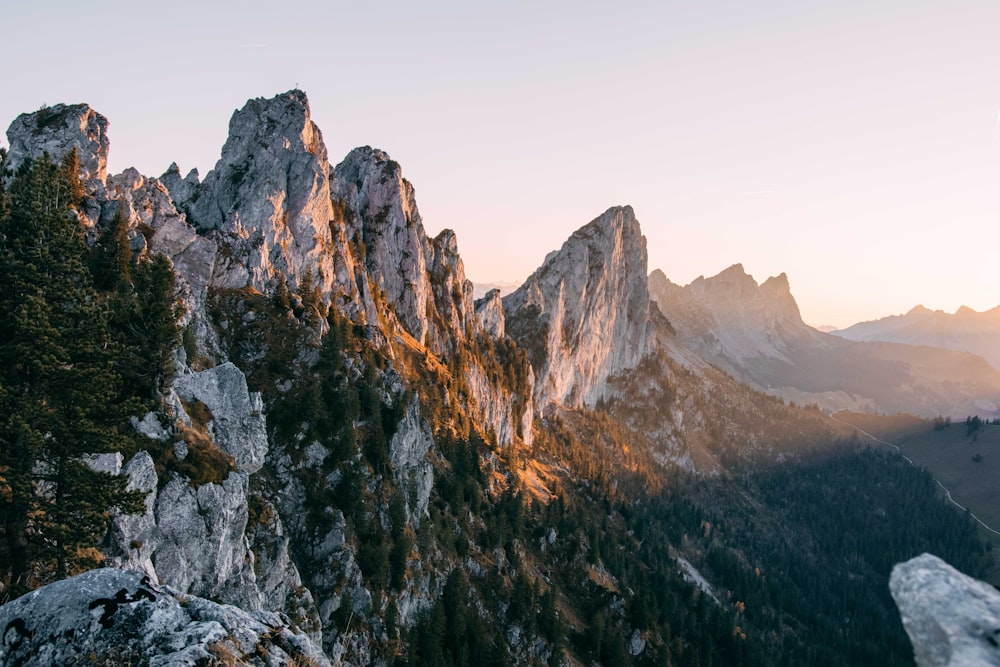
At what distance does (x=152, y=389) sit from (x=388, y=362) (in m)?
72.5

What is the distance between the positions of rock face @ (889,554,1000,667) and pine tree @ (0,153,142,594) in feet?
126

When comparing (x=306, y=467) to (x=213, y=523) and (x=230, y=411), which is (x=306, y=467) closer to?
(x=230, y=411)

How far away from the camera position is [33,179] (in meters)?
42.7

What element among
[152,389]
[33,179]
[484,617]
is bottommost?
[484,617]

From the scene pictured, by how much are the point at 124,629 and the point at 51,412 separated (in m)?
Result: 21.8

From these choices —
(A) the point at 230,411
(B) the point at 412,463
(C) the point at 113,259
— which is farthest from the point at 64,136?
(B) the point at 412,463

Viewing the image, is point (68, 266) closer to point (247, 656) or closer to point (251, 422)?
point (251, 422)

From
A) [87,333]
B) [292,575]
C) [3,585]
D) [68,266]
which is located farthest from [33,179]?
[292,575]

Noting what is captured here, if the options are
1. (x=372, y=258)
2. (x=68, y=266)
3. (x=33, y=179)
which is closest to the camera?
(x=68, y=266)

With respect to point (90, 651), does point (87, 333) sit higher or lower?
higher

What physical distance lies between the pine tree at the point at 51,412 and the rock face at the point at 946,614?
1508 inches

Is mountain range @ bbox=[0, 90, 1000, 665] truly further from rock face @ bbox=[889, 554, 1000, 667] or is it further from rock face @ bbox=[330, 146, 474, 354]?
rock face @ bbox=[889, 554, 1000, 667]

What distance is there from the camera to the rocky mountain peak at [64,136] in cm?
8319

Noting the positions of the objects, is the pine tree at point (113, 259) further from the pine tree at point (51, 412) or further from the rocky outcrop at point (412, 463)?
the rocky outcrop at point (412, 463)
